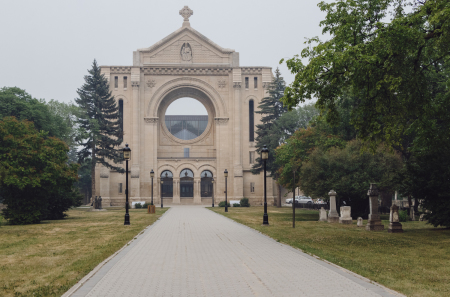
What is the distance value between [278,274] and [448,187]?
46.2 ft

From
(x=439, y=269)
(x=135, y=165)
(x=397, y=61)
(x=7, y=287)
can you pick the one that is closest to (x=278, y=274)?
(x=439, y=269)

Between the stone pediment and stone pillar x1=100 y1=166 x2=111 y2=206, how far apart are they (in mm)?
16540

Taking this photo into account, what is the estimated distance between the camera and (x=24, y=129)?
93.1 ft

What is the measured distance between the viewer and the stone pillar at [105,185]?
63656mm

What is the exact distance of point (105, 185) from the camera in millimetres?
63875

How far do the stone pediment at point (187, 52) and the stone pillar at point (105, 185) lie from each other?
16.5 metres

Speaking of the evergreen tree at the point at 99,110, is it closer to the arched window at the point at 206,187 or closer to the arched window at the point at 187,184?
the arched window at the point at 187,184

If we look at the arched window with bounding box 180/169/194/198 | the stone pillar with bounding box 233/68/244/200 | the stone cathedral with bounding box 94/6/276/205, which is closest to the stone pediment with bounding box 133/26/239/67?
the stone cathedral with bounding box 94/6/276/205

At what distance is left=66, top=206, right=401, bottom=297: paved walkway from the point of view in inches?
321

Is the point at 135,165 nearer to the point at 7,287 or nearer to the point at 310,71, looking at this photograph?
A: the point at 310,71

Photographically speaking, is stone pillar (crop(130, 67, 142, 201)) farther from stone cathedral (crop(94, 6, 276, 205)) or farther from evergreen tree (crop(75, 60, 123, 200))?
evergreen tree (crop(75, 60, 123, 200))

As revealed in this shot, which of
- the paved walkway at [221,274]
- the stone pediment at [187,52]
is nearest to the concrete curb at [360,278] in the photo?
the paved walkway at [221,274]

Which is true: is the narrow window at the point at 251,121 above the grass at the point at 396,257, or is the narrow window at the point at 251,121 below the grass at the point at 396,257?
above

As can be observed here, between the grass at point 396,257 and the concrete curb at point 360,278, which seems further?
the grass at point 396,257
